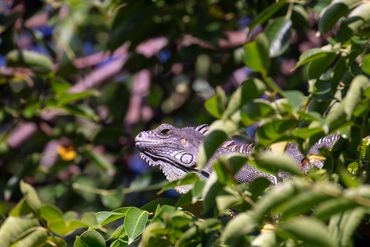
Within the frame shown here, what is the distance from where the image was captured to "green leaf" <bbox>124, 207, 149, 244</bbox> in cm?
153

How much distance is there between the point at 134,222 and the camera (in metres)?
1.55

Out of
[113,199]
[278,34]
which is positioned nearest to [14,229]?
[278,34]

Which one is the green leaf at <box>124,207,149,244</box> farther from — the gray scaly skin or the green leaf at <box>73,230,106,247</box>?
the gray scaly skin

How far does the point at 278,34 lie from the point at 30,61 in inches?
52.5

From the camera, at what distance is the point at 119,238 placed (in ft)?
5.30

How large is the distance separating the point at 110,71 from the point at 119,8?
102cm

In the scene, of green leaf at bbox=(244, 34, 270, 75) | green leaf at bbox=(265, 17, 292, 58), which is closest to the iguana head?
green leaf at bbox=(265, 17, 292, 58)

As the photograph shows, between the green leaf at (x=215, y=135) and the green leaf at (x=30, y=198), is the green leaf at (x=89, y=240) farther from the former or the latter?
the green leaf at (x=215, y=135)

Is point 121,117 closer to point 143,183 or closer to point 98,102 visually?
point 98,102

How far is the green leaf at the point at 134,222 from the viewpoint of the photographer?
5.02ft

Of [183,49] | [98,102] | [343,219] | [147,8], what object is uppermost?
[343,219]

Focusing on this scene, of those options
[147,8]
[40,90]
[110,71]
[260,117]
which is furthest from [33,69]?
[260,117]

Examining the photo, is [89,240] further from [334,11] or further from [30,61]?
[30,61]

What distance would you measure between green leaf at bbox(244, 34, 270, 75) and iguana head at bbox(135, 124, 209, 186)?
91 cm
